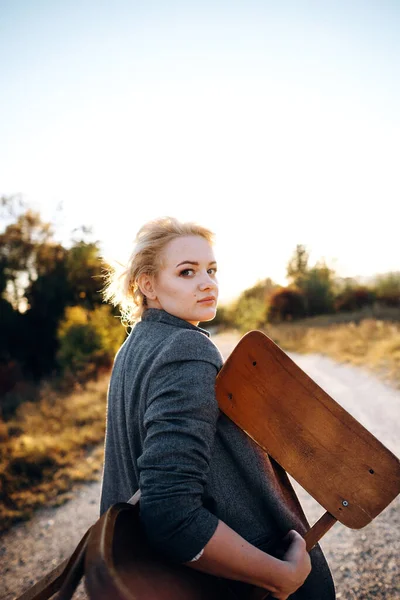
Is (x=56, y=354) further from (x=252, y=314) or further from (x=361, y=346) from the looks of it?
(x=252, y=314)

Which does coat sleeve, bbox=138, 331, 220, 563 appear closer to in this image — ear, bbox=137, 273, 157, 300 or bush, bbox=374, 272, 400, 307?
ear, bbox=137, 273, 157, 300

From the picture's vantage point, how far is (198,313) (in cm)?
A: 149

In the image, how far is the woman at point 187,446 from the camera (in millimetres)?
1050

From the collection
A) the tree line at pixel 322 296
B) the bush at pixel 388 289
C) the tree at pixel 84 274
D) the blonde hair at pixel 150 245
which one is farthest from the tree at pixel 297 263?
the blonde hair at pixel 150 245

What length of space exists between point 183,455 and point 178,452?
0.06 feet

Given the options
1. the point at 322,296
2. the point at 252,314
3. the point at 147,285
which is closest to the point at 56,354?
the point at 147,285

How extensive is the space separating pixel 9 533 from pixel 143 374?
4260 mm

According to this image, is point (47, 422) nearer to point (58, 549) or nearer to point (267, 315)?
point (58, 549)

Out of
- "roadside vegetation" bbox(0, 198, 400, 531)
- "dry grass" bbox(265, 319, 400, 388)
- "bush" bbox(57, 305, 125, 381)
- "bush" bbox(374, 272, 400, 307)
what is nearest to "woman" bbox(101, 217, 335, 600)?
"roadside vegetation" bbox(0, 198, 400, 531)

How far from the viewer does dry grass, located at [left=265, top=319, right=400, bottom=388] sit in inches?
400

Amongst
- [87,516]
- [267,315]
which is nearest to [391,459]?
[87,516]

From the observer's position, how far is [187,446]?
107 cm

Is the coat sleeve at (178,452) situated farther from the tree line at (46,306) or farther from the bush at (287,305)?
the bush at (287,305)

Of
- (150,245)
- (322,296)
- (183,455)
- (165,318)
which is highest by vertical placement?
(150,245)
